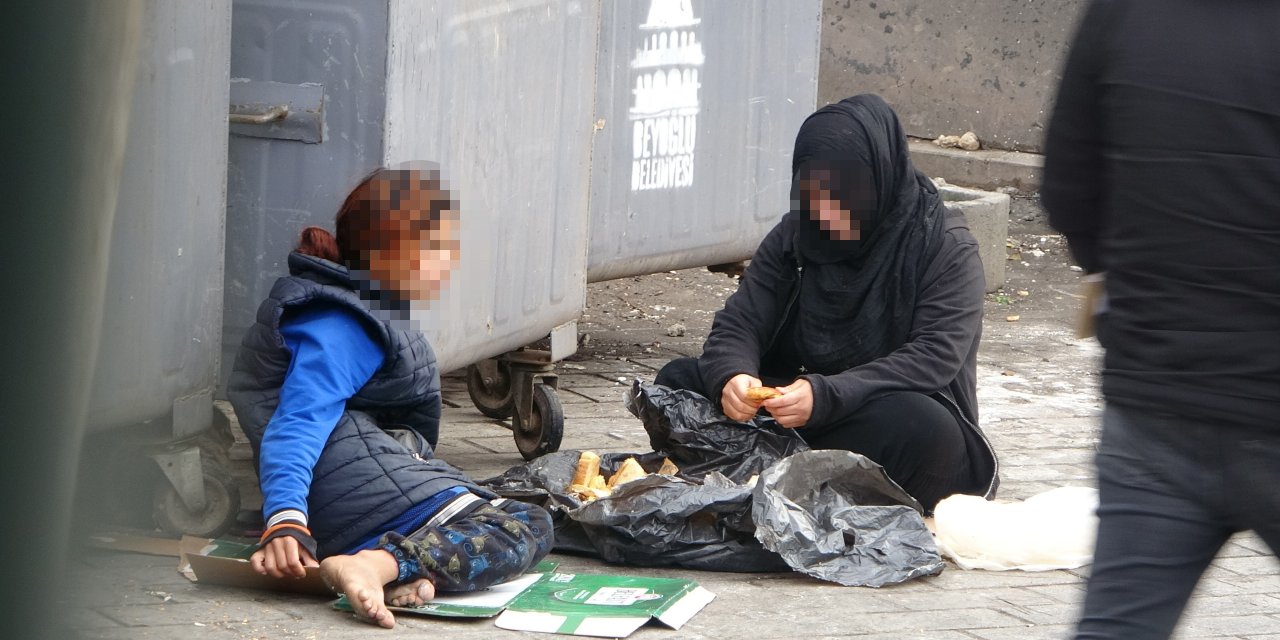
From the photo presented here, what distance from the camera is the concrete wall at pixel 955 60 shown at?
31.0ft

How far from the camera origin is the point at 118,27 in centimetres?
103

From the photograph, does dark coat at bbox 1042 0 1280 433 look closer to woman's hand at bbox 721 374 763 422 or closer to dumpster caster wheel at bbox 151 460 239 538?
woman's hand at bbox 721 374 763 422

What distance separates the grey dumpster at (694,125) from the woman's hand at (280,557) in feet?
7.91

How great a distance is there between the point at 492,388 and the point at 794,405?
1380mm

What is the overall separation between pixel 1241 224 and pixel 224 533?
243 cm

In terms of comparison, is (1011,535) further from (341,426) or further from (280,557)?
(280,557)

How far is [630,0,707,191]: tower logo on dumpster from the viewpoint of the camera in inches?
210

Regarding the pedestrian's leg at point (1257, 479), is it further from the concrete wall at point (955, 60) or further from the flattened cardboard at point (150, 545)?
the concrete wall at point (955, 60)

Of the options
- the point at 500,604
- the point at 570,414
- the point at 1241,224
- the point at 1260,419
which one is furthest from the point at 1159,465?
the point at 570,414

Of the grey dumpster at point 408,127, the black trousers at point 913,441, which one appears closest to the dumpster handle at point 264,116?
the grey dumpster at point 408,127

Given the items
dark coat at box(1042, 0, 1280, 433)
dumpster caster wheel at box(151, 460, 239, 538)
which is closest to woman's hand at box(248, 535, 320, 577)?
dumpster caster wheel at box(151, 460, 239, 538)

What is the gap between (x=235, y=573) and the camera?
123 inches

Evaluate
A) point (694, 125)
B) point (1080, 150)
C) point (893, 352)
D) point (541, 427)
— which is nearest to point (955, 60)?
point (694, 125)

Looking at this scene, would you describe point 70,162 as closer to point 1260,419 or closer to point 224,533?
point 1260,419
